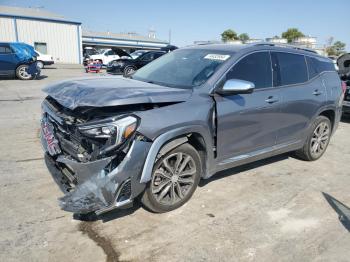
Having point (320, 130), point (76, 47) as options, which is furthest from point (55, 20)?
point (320, 130)

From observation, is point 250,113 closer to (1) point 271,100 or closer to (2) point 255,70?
(1) point 271,100

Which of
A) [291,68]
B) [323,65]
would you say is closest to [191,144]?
[291,68]

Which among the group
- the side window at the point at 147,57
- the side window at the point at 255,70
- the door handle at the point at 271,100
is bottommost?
the side window at the point at 147,57

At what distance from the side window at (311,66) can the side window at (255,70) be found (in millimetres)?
1116

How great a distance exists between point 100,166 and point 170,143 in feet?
2.69

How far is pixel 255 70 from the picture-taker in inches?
173

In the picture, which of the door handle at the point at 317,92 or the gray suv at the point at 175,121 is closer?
the gray suv at the point at 175,121

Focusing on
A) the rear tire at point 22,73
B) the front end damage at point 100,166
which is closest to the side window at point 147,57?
the rear tire at point 22,73

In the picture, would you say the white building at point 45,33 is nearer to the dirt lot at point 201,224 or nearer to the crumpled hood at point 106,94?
the dirt lot at point 201,224

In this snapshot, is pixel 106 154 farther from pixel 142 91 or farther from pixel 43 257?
pixel 43 257

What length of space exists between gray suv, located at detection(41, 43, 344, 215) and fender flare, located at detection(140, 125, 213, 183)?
11mm

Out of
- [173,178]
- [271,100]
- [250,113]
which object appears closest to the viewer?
[173,178]

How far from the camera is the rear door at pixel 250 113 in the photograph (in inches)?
155

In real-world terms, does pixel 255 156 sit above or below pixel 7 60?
below
